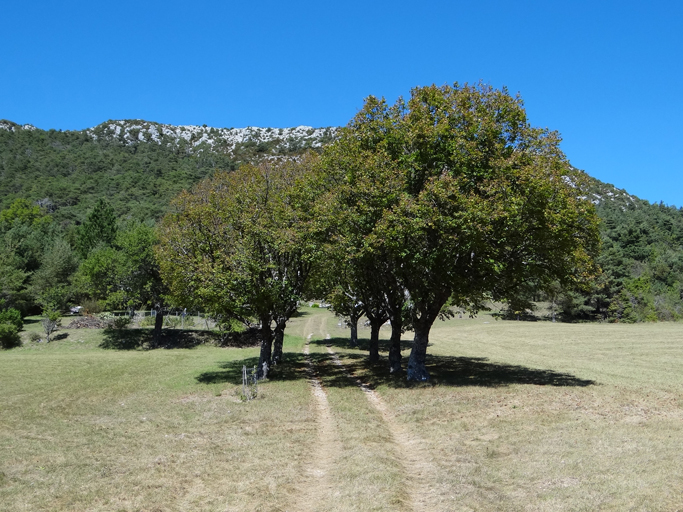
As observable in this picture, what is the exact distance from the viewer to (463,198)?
1775 cm

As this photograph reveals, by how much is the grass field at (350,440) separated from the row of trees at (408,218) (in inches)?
168

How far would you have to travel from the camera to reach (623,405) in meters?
15.9

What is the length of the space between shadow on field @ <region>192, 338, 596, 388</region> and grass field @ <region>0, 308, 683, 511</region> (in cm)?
20

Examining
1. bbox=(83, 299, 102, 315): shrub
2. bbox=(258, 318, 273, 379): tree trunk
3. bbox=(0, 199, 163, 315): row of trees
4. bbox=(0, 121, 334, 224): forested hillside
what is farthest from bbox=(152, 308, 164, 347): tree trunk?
bbox=(0, 121, 334, 224): forested hillside

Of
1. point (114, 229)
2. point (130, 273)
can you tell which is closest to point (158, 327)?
point (130, 273)

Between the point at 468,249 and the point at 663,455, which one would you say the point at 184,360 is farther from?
the point at 663,455

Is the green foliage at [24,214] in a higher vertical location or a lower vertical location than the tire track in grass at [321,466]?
higher

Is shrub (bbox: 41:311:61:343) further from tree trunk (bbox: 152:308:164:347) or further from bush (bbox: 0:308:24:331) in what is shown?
tree trunk (bbox: 152:308:164:347)

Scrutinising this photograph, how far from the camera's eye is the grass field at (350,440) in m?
9.38

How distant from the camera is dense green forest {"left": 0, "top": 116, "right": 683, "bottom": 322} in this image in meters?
51.9

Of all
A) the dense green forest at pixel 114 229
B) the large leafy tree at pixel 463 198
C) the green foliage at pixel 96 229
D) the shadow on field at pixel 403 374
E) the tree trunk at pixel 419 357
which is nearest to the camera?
the large leafy tree at pixel 463 198

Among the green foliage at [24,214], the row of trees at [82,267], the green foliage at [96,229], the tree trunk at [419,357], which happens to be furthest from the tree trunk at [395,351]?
the green foliage at [24,214]

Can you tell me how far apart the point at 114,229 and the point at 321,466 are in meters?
82.3

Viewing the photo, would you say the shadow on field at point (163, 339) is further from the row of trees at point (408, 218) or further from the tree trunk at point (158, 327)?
the row of trees at point (408, 218)
